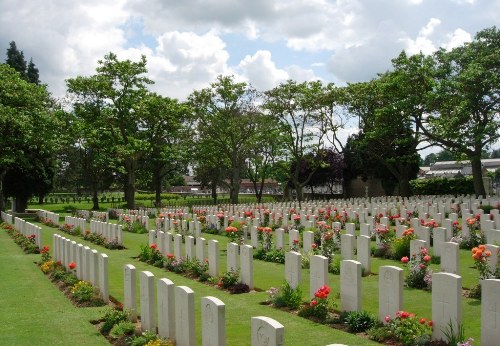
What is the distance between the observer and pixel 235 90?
141 ft

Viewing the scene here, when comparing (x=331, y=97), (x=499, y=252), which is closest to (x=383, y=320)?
(x=499, y=252)

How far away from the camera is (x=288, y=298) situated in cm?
886

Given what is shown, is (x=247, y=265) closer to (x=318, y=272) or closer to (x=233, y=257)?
(x=233, y=257)

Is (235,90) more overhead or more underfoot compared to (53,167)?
more overhead

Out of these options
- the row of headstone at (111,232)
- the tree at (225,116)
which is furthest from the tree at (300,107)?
the row of headstone at (111,232)

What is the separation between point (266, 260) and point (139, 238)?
857 centimetres

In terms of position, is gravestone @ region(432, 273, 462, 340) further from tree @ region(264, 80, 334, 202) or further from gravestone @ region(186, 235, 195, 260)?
tree @ region(264, 80, 334, 202)

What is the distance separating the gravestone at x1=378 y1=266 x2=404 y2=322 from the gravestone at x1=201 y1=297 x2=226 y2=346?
291cm

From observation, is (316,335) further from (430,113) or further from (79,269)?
(430,113)

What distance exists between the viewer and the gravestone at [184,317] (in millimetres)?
6027

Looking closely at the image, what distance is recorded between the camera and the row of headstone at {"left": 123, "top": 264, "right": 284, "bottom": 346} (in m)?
4.66

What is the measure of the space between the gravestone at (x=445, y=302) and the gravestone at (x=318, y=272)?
2141 mm

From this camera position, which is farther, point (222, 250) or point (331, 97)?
point (331, 97)

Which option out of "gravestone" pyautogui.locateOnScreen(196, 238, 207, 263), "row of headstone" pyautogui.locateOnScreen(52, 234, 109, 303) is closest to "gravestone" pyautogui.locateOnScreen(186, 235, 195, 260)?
"gravestone" pyautogui.locateOnScreen(196, 238, 207, 263)
